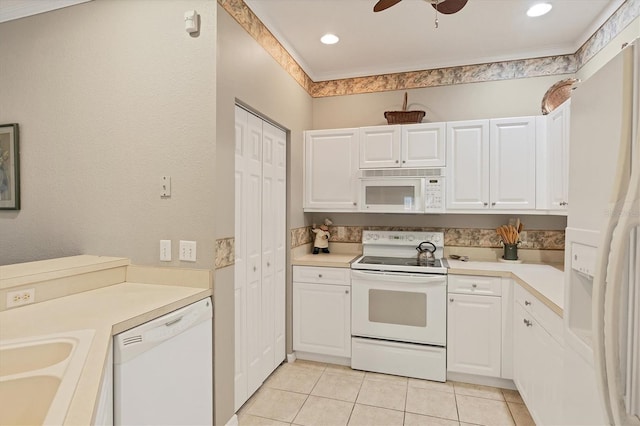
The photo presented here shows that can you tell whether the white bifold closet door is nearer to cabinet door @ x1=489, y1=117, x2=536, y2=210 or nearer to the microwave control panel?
the microwave control panel

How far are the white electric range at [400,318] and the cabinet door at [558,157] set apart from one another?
38.6 inches

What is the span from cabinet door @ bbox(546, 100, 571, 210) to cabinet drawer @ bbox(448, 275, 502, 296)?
76 centimetres

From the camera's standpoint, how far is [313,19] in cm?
250

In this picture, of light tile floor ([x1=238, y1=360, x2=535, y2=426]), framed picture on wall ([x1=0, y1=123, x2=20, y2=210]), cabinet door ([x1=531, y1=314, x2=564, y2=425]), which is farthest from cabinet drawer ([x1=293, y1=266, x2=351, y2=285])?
framed picture on wall ([x1=0, y1=123, x2=20, y2=210])

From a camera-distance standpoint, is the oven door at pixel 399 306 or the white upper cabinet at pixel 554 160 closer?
the white upper cabinet at pixel 554 160

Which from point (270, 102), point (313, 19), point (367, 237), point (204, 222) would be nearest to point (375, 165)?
point (367, 237)

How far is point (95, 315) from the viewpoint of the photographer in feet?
4.58

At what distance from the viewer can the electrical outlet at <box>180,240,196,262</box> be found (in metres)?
1.91

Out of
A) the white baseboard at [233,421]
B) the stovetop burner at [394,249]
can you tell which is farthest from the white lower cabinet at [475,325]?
the white baseboard at [233,421]

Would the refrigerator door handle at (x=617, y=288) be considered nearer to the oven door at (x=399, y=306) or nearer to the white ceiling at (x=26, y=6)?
the oven door at (x=399, y=306)

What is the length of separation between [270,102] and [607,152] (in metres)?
2.16

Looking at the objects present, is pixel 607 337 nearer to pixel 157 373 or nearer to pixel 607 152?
pixel 607 152

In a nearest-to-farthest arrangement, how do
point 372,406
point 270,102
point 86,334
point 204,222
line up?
point 86,334
point 204,222
point 372,406
point 270,102

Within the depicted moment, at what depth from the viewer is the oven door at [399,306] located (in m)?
2.68
